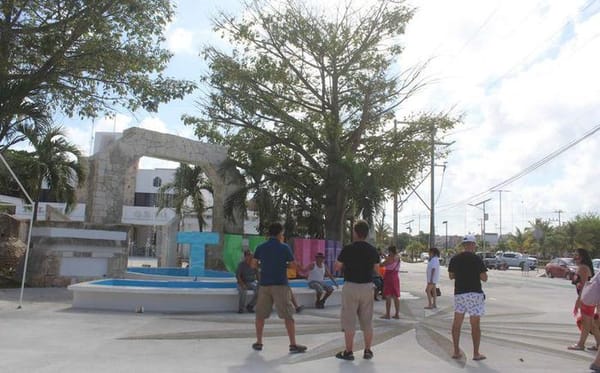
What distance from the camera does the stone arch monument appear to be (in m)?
18.3

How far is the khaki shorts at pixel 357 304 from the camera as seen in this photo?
7.54m

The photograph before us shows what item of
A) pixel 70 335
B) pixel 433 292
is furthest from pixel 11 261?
pixel 433 292

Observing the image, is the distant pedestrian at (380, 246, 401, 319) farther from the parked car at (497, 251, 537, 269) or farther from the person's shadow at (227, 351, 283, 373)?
the parked car at (497, 251, 537, 269)

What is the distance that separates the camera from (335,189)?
73.6ft

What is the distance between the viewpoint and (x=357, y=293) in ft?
24.8

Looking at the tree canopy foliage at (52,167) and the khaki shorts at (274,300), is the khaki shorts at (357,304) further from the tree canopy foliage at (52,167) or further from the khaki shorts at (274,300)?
the tree canopy foliage at (52,167)

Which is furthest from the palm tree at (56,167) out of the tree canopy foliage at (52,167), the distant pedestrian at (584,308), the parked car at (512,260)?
the parked car at (512,260)

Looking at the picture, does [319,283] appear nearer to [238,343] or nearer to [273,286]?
[238,343]

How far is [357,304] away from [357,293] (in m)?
0.15

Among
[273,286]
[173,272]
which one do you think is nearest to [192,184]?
[173,272]

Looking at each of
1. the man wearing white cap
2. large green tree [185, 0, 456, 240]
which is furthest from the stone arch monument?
the man wearing white cap

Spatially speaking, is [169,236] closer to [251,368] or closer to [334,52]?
[334,52]

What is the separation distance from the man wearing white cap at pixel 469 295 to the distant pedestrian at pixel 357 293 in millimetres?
1311

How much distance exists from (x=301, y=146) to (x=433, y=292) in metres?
10.4
